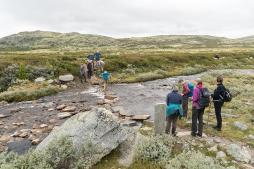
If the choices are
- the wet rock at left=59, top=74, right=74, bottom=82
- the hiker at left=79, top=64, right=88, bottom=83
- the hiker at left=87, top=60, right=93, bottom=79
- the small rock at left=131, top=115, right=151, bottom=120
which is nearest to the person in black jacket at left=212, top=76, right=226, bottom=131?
the small rock at left=131, top=115, right=151, bottom=120

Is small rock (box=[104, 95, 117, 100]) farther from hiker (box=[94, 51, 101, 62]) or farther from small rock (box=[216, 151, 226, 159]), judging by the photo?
small rock (box=[216, 151, 226, 159])

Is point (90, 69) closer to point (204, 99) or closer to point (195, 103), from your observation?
point (195, 103)

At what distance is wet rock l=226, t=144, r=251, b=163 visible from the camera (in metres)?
15.8

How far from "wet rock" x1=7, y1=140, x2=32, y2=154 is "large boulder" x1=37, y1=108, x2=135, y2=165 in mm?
2094

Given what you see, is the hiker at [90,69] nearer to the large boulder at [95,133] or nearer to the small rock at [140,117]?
the small rock at [140,117]

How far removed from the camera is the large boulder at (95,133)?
1484 cm

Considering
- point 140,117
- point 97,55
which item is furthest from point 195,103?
point 97,55

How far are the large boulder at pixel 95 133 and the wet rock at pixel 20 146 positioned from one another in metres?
2.09

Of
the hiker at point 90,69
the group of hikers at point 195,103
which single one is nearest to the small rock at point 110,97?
the hiker at point 90,69

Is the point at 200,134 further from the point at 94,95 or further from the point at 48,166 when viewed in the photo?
the point at 94,95

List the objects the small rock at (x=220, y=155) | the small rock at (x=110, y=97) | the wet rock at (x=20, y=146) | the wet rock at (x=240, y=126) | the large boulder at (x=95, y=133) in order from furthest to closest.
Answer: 1. the small rock at (x=110, y=97)
2. the wet rock at (x=240, y=126)
3. the wet rock at (x=20, y=146)
4. the small rock at (x=220, y=155)
5. the large boulder at (x=95, y=133)

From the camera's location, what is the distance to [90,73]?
1586 inches

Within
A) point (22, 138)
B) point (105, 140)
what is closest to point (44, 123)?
point (22, 138)

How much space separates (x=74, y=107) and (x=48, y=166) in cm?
1152
